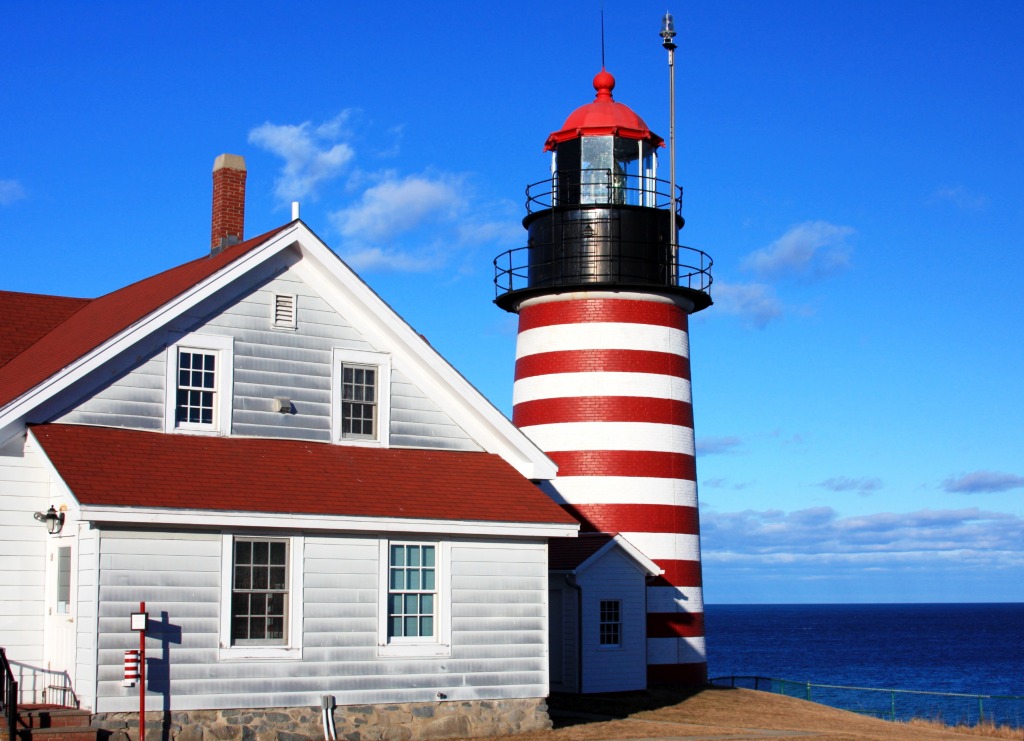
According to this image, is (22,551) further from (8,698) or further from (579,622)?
(579,622)

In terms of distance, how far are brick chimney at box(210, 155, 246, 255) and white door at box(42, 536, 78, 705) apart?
656 cm

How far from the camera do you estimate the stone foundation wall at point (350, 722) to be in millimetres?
16375

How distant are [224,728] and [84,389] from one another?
4689 millimetres

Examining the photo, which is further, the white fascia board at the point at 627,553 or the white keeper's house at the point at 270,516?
the white fascia board at the point at 627,553

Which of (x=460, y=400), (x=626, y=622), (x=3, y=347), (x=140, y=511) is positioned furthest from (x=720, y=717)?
(x=3, y=347)

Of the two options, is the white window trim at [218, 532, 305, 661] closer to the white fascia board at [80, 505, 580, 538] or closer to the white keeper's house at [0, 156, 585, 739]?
the white keeper's house at [0, 156, 585, 739]

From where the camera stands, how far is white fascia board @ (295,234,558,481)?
1952 centimetres

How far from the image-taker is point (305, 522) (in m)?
17.5

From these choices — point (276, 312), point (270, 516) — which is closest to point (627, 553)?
point (276, 312)

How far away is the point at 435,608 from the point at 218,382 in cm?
435

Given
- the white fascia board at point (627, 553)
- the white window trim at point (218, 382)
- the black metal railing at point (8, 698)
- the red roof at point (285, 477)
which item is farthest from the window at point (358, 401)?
the white fascia board at point (627, 553)

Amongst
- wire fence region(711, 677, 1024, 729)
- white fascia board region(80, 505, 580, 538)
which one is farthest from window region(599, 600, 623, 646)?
white fascia board region(80, 505, 580, 538)

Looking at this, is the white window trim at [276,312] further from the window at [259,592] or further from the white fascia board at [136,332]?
the window at [259,592]

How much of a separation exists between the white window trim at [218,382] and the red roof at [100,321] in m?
0.67
